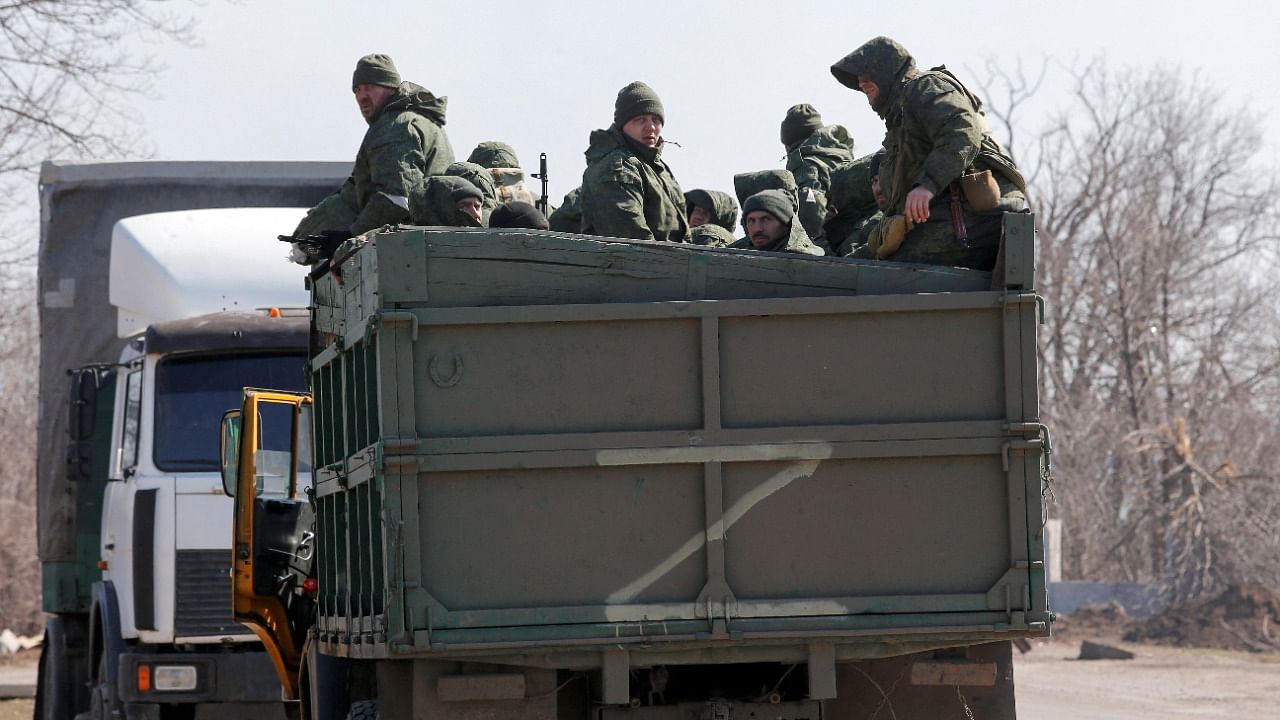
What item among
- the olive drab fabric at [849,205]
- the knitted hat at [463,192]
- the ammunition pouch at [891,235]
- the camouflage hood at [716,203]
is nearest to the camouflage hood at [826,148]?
the camouflage hood at [716,203]

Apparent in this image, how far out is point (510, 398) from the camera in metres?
6.33

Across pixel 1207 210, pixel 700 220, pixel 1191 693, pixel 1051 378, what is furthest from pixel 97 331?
pixel 1207 210

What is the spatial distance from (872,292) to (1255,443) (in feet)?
87.5

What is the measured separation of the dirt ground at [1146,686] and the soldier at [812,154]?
590 centimetres

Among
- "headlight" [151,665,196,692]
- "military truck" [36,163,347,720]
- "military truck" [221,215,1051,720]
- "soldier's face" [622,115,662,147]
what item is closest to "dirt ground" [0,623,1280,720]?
"military truck" [36,163,347,720]

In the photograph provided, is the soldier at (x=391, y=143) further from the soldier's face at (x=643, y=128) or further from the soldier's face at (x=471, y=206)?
the soldier's face at (x=643, y=128)

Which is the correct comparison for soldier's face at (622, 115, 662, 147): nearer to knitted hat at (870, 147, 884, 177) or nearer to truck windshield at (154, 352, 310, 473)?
knitted hat at (870, 147, 884, 177)

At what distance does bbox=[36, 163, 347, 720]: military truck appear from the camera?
11047 mm

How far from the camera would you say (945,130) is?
23.9 ft

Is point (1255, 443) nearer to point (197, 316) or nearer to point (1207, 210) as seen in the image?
point (1207, 210)

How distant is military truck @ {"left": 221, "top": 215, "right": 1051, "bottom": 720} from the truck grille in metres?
4.90

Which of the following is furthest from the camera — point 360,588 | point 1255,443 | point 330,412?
point 1255,443

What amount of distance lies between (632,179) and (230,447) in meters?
2.19

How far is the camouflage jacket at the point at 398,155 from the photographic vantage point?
994 centimetres
